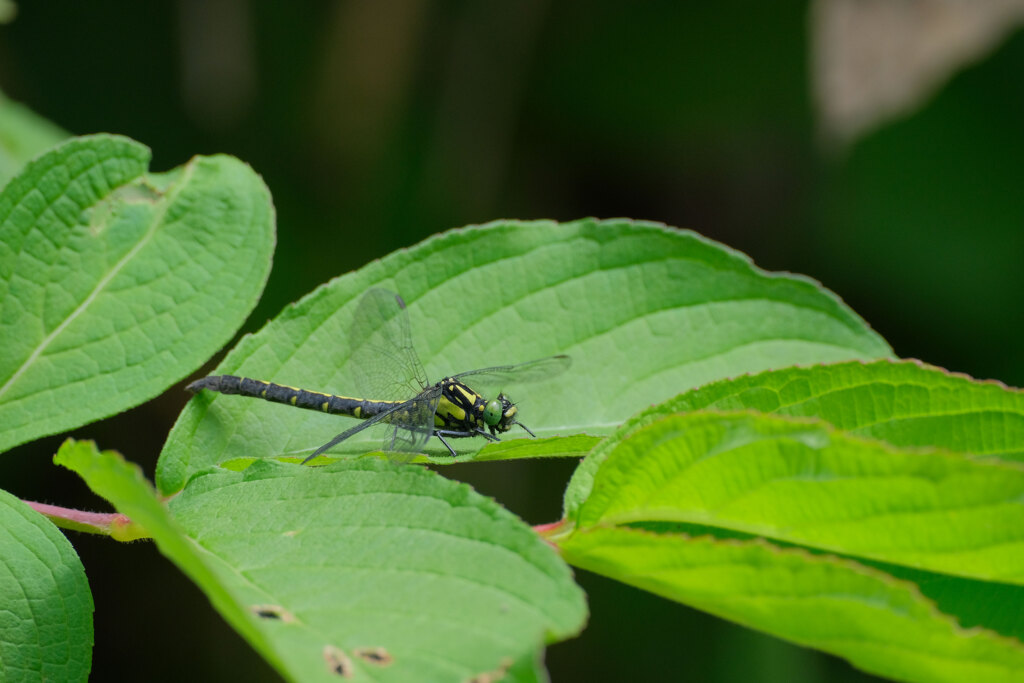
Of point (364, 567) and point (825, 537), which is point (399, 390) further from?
point (825, 537)

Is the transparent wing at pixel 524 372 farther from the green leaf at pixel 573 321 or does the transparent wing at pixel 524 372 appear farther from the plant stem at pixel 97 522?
the plant stem at pixel 97 522

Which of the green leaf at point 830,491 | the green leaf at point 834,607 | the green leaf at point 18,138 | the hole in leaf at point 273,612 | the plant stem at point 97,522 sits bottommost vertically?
the plant stem at point 97,522

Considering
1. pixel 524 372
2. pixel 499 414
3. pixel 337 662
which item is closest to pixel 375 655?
pixel 337 662

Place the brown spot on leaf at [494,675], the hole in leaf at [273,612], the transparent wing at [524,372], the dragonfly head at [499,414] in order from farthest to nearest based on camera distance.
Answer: the dragonfly head at [499,414]
the transparent wing at [524,372]
the hole in leaf at [273,612]
the brown spot on leaf at [494,675]

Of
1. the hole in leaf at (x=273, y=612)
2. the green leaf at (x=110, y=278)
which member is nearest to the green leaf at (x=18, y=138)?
the green leaf at (x=110, y=278)

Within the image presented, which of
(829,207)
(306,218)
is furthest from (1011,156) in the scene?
(306,218)

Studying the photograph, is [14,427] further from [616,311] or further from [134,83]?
[134,83]
